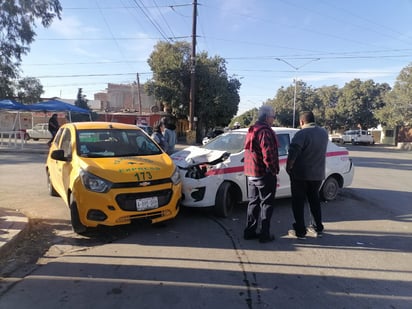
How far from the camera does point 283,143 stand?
7.29 meters

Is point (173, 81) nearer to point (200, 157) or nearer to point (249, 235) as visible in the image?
point (200, 157)

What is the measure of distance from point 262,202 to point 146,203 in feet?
5.56

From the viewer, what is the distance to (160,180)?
543cm

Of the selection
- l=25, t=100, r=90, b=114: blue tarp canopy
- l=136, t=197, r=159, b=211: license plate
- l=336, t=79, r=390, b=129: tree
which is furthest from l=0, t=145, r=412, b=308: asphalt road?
l=336, t=79, r=390, b=129: tree

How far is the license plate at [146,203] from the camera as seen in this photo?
520cm

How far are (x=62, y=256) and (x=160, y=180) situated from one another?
1.70 meters

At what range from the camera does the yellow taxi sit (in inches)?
200

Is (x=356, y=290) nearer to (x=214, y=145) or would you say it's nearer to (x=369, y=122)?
(x=214, y=145)

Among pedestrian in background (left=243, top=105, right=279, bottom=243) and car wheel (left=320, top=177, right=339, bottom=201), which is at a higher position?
pedestrian in background (left=243, top=105, right=279, bottom=243)

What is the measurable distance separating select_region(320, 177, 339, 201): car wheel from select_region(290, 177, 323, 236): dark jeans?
2.52m

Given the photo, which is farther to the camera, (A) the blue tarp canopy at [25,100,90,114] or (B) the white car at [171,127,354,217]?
(A) the blue tarp canopy at [25,100,90,114]

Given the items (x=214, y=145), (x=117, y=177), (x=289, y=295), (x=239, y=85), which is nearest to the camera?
(x=289, y=295)

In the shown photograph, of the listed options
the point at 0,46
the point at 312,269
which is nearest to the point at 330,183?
the point at 312,269

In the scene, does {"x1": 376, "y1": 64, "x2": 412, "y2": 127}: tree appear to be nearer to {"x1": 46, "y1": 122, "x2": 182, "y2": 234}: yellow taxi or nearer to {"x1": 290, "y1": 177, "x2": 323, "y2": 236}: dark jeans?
{"x1": 290, "y1": 177, "x2": 323, "y2": 236}: dark jeans
